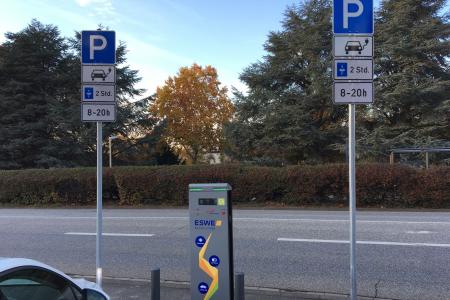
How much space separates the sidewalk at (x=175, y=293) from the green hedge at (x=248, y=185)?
502 inches

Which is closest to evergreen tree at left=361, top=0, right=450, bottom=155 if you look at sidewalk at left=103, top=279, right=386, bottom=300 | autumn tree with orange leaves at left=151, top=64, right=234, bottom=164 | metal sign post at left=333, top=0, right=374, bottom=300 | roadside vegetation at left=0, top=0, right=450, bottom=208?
roadside vegetation at left=0, top=0, right=450, bottom=208

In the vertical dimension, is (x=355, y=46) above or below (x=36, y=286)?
above

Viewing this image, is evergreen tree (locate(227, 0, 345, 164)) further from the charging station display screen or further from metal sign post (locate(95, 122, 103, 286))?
the charging station display screen

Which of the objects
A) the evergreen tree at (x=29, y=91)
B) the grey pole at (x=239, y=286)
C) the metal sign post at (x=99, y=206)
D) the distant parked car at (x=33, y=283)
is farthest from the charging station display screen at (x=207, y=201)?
the evergreen tree at (x=29, y=91)

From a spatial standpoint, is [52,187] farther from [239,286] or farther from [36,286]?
[36,286]

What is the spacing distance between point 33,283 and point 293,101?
30610 millimetres

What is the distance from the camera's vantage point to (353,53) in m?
4.77

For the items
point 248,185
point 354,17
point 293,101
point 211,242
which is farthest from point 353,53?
point 293,101

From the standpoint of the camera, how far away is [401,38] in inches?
1163

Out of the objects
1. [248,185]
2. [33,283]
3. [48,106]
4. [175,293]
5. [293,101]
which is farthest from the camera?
[48,106]

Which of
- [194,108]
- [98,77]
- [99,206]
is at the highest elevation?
[194,108]

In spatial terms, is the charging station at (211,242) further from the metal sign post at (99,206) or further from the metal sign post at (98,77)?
the metal sign post at (98,77)

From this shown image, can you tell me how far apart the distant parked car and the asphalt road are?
13.4 ft

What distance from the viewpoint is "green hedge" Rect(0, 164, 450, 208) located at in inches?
704
